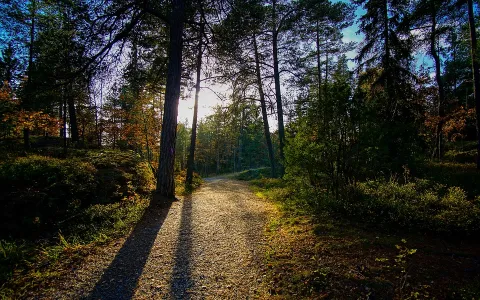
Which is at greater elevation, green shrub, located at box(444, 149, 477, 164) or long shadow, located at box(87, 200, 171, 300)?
green shrub, located at box(444, 149, 477, 164)

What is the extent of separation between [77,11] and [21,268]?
6190 mm

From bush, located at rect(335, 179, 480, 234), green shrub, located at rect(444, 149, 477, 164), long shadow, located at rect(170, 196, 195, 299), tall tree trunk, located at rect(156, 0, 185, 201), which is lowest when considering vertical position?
long shadow, located at rect(170, 196, 195, 299)

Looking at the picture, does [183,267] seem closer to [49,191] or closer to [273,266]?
[273,266]

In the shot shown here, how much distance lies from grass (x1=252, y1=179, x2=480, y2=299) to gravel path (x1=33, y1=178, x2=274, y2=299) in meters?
0.41

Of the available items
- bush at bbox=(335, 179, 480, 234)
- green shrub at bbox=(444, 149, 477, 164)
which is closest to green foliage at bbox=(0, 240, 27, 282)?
bush at bbox=(335, 179, 480, 234)

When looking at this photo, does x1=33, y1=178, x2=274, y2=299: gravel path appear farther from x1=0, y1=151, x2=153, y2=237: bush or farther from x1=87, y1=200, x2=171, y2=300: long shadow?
x1=0, y1=151, x2=153, y2=237: bush

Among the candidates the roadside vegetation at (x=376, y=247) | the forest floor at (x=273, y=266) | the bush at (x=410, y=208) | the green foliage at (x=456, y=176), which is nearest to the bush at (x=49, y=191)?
Result: the forest floor at (x=273, y=266)

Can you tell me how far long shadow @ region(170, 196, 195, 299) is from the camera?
2879 mm

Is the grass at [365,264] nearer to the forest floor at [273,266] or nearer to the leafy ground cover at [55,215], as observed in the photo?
the forest floor at [273,266]

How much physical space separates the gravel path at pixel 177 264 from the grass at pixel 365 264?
41 centimetres

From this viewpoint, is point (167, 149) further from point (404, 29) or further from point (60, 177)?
point (404, 29)

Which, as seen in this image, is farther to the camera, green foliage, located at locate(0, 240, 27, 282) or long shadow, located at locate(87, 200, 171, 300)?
green foliage, located at locate(0, 240, 27, 282)

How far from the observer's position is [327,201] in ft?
18.8

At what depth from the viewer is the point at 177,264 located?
3.56m
